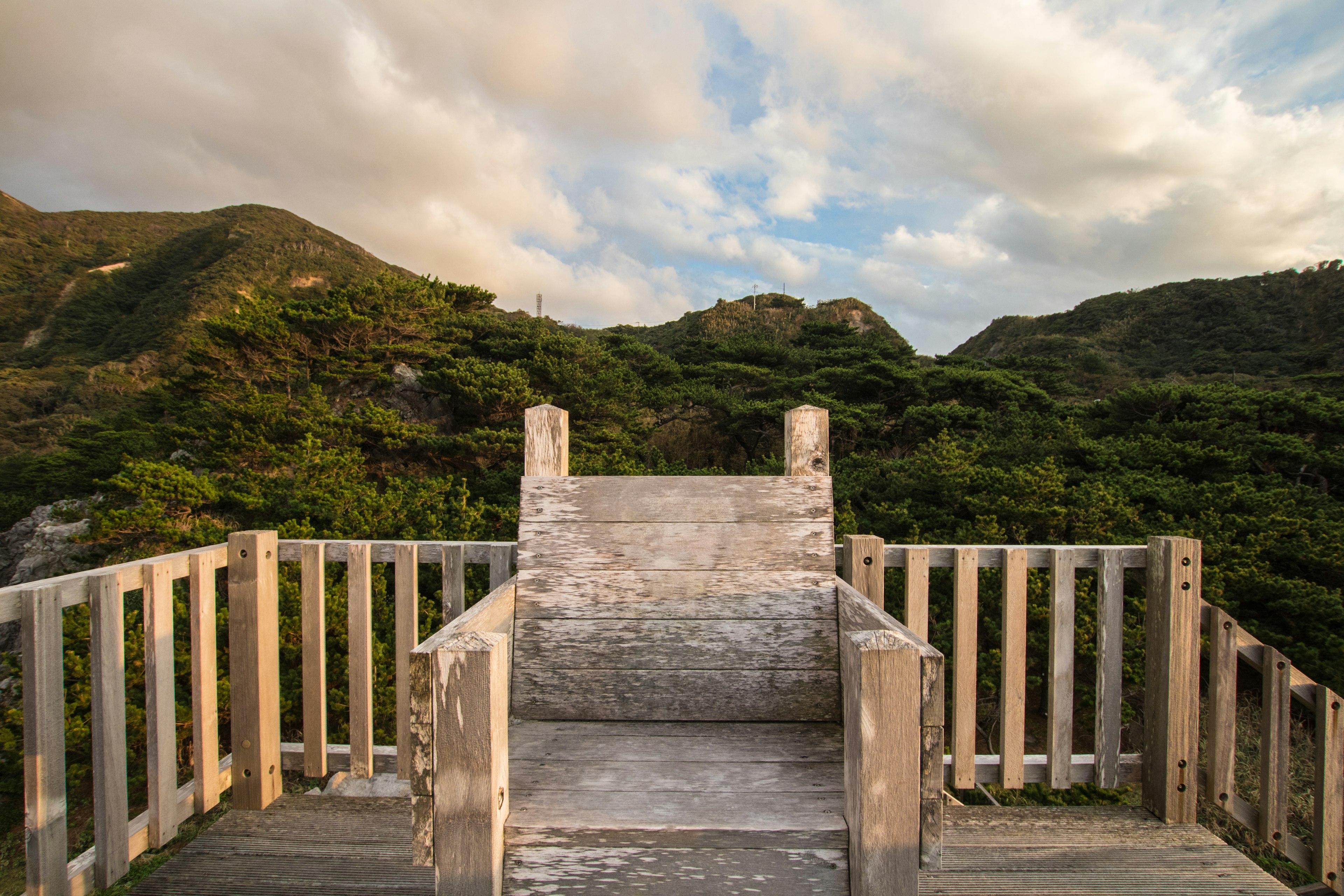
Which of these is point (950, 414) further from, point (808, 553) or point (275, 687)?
point (275, 687)

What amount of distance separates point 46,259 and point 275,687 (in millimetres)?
48549

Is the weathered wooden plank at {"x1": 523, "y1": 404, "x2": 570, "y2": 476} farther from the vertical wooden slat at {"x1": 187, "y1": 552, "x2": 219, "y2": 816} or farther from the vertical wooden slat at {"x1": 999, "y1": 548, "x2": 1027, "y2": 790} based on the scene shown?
the vertical wooden slat at {"x1": 999, "y1": 548, "x2": 1027, "y2": 790}

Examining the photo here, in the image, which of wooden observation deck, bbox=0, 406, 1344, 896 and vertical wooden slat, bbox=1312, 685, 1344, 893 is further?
vertical wooden slat, bbox=1312, 685, 1344, 893

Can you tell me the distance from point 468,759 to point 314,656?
1404mm

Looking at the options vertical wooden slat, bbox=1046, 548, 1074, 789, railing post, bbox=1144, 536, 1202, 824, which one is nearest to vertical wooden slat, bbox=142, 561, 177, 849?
vertical wooden slat, bbox=1046, 548, 1074, 789

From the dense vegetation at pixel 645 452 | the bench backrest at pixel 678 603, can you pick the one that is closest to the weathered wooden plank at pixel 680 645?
the bench backrest at pixel 678 603

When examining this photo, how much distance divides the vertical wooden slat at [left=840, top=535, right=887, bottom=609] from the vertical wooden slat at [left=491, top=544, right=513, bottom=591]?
117cm

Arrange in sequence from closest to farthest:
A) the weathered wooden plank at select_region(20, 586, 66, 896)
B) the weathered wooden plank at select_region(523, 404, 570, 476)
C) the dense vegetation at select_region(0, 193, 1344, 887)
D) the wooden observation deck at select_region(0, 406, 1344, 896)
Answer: the wooden observation deck at select_region(0, 406, 1344, 896) < the weathered wooden plank at select_region(20, 586, 66, 896) < the weathered wooden plank at select_region(523, 404, 570, 476) < the dense vegetation at select_region(0, 193, 1344, 887)

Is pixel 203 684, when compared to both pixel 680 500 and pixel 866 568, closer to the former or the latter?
pixel 680 500

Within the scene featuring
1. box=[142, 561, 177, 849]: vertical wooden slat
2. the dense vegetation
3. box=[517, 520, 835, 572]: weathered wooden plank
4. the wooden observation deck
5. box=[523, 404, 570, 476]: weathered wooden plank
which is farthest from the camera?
the dense vegetation

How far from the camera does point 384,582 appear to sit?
543 cm

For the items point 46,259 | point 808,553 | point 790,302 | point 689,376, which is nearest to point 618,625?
point 808,553

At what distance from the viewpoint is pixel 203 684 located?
194 cm

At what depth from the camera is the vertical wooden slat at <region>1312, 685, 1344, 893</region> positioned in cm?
200
